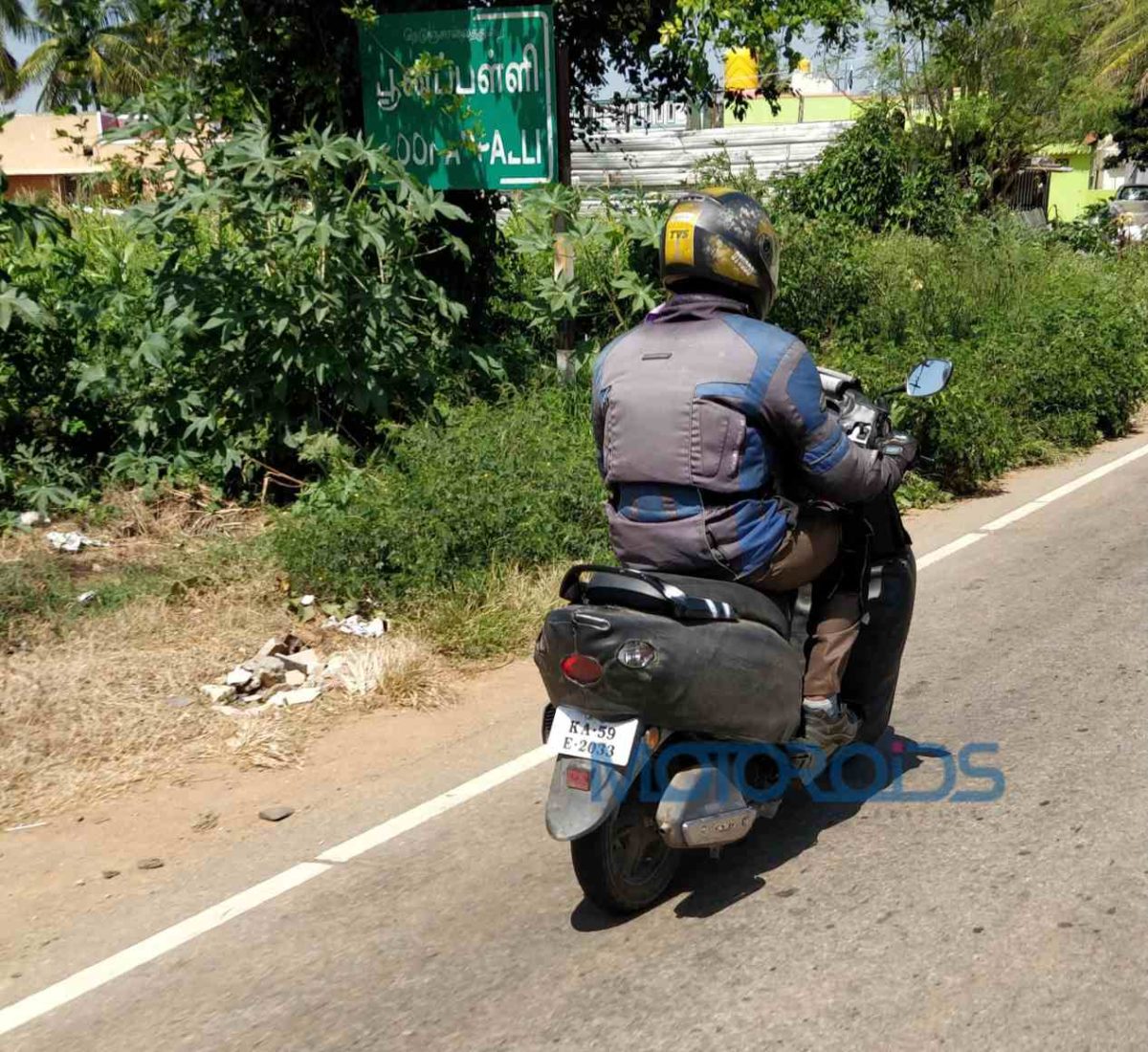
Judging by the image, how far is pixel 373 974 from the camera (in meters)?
3.96

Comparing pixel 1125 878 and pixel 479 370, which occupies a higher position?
pixel 479 370

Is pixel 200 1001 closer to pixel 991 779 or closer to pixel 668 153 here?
pixel 991 779

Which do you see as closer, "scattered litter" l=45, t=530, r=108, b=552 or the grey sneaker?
the grey sneaker

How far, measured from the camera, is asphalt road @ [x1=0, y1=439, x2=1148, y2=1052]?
3.60 metres

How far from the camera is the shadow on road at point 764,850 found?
14.0ft

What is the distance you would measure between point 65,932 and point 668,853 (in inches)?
73.5

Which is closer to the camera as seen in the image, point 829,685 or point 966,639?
point 829,685

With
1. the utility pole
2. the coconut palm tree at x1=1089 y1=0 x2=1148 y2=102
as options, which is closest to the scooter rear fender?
the utility pole

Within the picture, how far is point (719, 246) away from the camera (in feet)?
13.6

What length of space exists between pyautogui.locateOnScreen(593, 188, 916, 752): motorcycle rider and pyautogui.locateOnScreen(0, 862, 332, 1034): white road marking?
1567 mm

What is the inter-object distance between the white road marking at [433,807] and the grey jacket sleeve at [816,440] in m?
1.34

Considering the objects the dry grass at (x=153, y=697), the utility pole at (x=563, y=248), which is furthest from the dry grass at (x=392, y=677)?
the utility pole at (x=563, y=248)

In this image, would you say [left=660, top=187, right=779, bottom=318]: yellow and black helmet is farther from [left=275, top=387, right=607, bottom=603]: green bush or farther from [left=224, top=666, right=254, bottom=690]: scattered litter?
A: [left=275, top=387, right=607, bottom=603]: green bush

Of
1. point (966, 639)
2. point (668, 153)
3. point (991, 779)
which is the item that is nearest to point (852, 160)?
point (668, 153)
